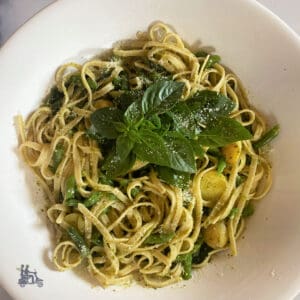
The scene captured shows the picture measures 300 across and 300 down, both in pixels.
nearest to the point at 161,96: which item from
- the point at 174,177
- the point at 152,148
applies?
the point at 152,148

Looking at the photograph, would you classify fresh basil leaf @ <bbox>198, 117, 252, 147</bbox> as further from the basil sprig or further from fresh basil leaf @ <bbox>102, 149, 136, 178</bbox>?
fresh basil leaf @ <bbox>102, 149, 136, 178</bbox>

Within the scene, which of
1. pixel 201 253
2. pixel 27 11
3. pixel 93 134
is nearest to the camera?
pixel 93 134

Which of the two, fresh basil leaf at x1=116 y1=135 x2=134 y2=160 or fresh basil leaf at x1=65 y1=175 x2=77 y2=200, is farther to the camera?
fresh basil leaf at x1=65 y1=175 x2=77 y2=200

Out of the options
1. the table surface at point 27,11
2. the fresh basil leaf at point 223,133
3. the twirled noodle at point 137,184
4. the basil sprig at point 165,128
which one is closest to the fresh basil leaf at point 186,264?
the twirled noodle at point 137,184

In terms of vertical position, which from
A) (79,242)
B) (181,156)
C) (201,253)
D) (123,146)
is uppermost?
(123,146)

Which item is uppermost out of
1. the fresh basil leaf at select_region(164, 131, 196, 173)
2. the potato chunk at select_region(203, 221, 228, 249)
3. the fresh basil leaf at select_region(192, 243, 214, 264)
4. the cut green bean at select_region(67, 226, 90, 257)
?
the fresh basil leaf at select_region(164, 131, 196, 173)

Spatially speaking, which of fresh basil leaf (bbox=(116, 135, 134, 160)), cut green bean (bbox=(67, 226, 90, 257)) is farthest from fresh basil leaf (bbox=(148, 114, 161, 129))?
cut green bean (bbox=(67, 226, 90, 257))

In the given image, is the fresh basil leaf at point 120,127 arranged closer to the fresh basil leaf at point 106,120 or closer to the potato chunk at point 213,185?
the fresh basil leaf at point 106,120

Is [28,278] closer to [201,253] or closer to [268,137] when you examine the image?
[201,253]
